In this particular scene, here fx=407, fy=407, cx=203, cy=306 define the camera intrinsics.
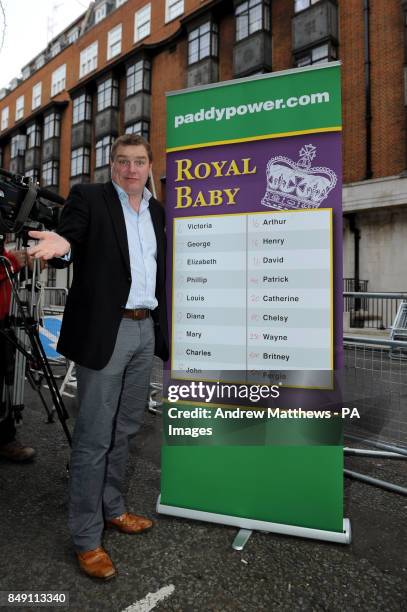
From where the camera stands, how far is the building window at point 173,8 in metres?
20.7

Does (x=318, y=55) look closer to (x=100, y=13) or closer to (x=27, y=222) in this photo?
(x=27, y=222)

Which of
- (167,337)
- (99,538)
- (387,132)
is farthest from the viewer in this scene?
(387,132)

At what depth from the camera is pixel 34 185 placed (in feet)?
9.09

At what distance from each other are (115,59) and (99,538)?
27.1m

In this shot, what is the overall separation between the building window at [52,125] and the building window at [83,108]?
2279 millimetres

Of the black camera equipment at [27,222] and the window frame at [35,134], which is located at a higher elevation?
the window frame at [35,134]

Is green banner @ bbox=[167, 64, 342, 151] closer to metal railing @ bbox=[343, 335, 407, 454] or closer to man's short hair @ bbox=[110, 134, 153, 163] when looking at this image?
man's short hair @ bbox=[110, 134, 153, 163]

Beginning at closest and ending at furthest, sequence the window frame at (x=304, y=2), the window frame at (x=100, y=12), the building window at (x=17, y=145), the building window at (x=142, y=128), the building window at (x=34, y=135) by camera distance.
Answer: the window frame at (x=304, y=2) → the building window at (x=142, y=128) → the window frame at (x=100, y=12) → the building window at (x=34, y=135) → the building window at (x=17, y=145)

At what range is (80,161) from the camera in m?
25.9

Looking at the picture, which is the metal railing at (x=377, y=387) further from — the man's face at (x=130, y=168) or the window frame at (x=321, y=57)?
the window frame at (x=321, y=57)

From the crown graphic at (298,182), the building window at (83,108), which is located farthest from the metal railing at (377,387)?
the building window at (83,108)

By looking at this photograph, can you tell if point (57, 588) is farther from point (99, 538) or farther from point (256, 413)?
→ point (256, 413)

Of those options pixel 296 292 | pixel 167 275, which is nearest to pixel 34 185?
pixel 167 275

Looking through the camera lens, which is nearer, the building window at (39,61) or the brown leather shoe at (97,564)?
the brown leather shoe at (97,564)
